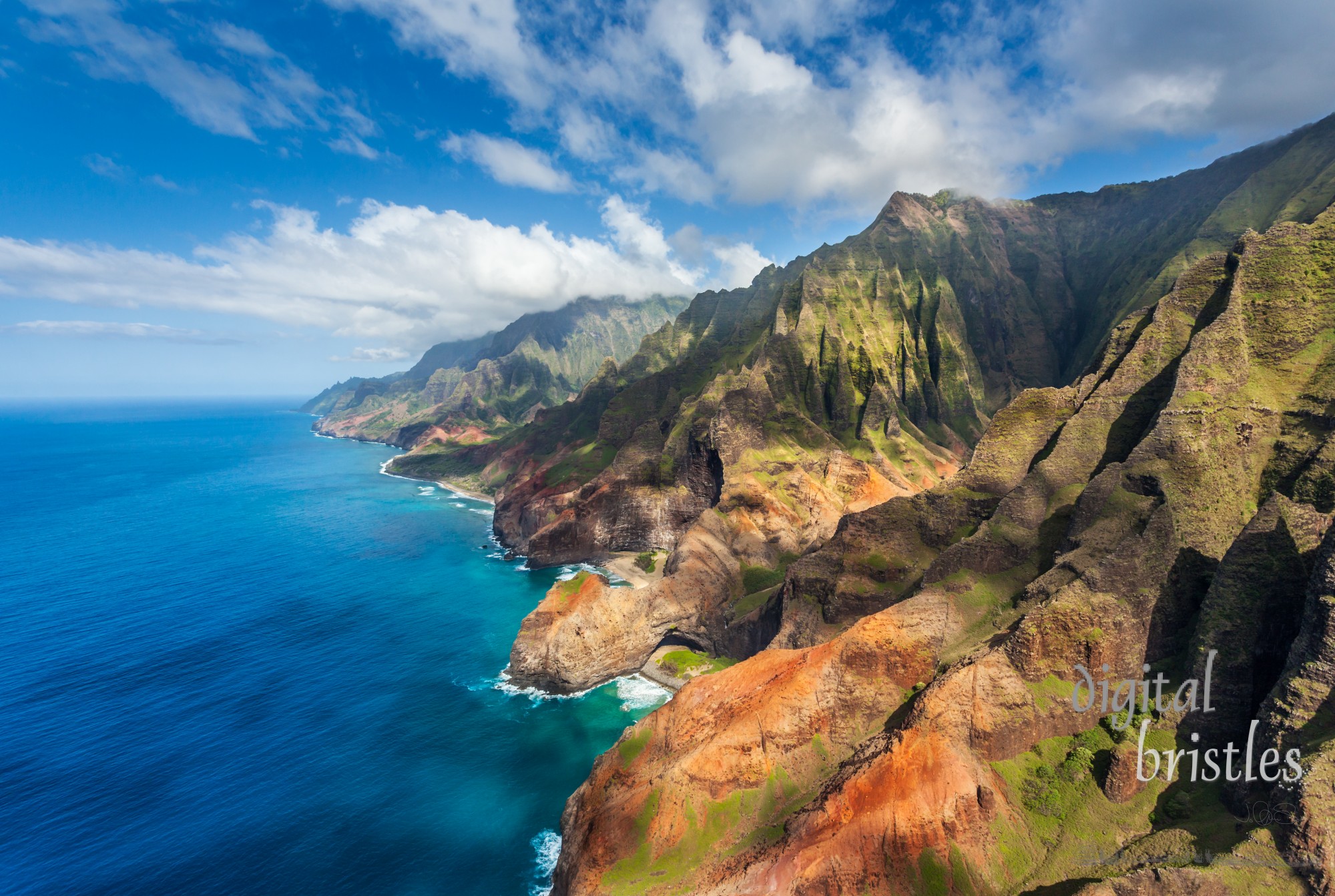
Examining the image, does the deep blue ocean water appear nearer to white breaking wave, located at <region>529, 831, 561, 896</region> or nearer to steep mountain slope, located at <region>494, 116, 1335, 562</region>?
white breaking wave, located at <region>529, 831, 561, 896</region>

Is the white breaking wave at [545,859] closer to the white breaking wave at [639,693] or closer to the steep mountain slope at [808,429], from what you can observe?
the white breaking wave at [639,693]

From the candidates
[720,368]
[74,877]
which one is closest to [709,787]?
[74,877]

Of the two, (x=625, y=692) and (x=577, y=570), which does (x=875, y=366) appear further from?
(x=625, y=692)

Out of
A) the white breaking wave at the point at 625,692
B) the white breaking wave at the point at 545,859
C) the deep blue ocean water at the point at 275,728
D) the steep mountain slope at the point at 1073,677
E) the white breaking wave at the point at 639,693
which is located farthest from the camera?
the white breaking wave at the point at 625,692

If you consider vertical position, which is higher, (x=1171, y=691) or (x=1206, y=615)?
(x=1206, y=615)

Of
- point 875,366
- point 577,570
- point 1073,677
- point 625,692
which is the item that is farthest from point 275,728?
point 875,366

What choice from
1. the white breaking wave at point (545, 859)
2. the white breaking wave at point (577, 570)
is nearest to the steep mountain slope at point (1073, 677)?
the white breaking wave at point (545, 859)

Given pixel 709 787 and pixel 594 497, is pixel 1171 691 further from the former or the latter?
pixel 594 497
